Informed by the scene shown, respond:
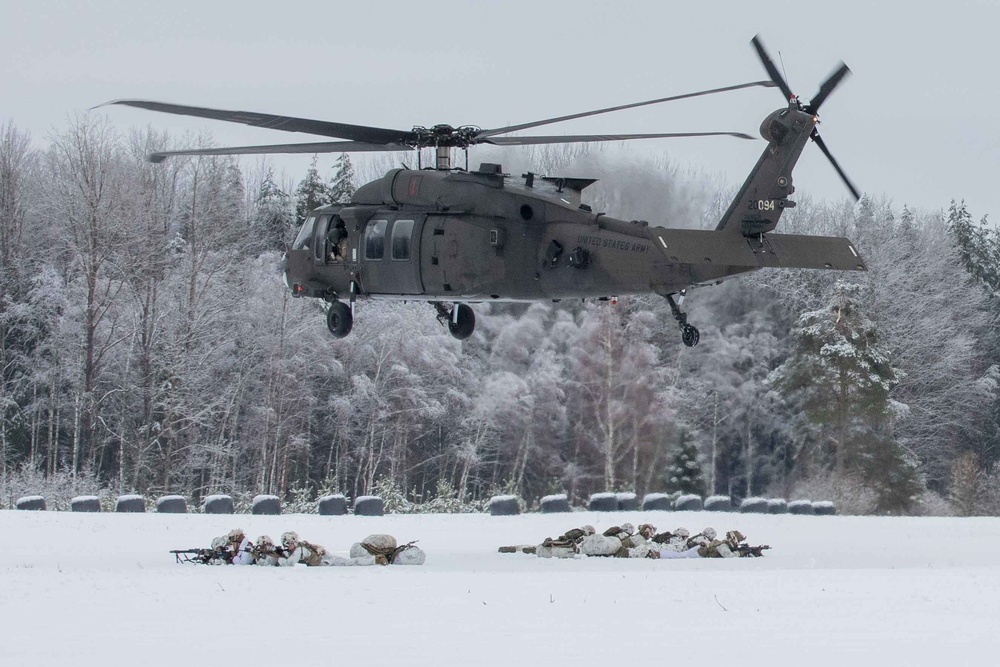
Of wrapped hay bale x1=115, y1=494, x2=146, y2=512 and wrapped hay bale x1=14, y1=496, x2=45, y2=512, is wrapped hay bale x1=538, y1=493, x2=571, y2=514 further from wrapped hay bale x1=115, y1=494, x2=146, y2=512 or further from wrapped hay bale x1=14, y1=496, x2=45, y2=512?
wrapped hay bale x1=14, y1=496, x2=45, y2=512

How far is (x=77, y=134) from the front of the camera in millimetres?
46312

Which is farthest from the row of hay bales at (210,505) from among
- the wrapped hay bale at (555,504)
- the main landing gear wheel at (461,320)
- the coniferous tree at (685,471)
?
the coniferous tree at (685,471)

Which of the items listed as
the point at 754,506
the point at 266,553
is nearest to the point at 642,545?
the point at 266,553

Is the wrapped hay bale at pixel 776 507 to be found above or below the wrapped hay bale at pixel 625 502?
below

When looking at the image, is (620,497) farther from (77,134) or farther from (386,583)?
(77,134)

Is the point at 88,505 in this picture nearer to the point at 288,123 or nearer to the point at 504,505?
the point at 504,505

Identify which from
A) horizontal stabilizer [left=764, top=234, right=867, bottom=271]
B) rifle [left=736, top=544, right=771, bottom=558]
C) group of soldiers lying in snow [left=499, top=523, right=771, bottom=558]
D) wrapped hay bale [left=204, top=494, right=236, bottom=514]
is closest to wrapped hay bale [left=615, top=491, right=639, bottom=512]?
wrapped hay bale [left=204, top=494, right=236, bottom=514]

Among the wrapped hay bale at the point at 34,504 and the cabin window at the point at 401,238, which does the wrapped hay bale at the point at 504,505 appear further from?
the cabin window at the point at 401,238

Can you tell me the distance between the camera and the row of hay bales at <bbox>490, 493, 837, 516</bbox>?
30.0 metres

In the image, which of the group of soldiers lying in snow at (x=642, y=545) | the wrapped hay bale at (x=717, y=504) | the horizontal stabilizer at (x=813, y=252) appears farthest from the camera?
the wrapped hay bale at (x=717, y=504)

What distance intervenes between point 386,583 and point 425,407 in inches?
1305

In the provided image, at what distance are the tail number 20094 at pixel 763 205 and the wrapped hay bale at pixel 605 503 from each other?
12594 mm

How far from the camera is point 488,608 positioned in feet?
48.3

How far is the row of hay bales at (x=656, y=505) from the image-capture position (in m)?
30.0
